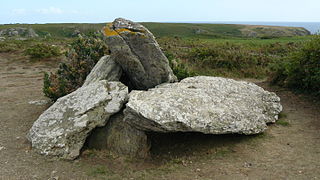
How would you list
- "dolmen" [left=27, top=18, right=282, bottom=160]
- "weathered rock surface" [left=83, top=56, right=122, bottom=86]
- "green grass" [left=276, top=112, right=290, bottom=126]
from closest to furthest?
"dolmen" [left=27, top=18, right=282, bottom=160]
"green grass" [left=276, top=112, right=290, bottom=126]
"weathered rock surface" [left=83, top=56, right=122, bottom=86]

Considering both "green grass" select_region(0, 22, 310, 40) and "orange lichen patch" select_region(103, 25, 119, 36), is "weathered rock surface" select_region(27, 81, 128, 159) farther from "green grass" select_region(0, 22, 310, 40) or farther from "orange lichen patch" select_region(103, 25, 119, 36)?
"green grass" select_region(0, 22, 310, 40)

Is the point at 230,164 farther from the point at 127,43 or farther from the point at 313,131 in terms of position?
the point at 127,43

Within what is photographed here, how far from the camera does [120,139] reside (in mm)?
8281

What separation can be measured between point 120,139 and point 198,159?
2.23 metres

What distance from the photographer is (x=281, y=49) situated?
2758 cm

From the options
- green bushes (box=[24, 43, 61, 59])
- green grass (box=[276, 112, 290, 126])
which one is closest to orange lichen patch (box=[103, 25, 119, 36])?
green grass (box=[276, 112, 290, 126])

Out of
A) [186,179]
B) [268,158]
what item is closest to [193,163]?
[186,179]

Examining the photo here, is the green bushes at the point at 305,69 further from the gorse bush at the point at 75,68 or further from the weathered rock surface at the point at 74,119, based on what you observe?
the gorse bush at the point at 75,68

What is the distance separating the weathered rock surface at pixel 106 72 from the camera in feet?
35.8

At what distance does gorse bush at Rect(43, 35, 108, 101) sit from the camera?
12055mm

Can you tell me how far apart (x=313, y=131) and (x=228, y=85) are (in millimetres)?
3116

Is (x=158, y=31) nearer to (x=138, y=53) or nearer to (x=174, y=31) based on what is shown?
(x=174, y=31)

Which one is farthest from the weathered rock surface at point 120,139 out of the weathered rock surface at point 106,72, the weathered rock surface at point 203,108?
the weathered rock surface at point 106,72

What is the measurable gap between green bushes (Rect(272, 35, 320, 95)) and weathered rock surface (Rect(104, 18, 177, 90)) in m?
5.88
